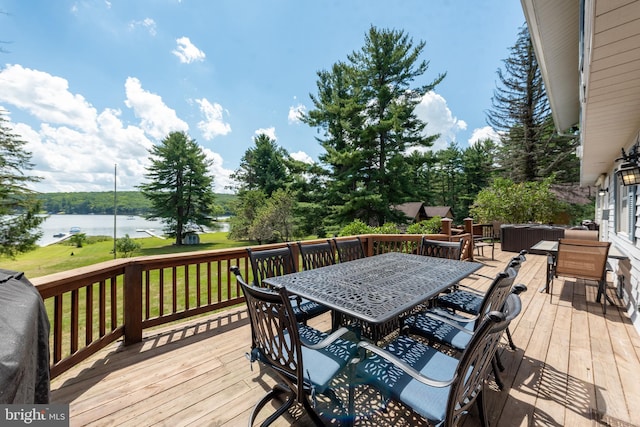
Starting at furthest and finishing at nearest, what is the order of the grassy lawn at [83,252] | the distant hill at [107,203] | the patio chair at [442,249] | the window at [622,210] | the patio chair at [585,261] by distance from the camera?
1. the distant hill at [107,203]
2. the grassy lawn at [83,252]
3. the window at [622,210]
4. the patio chair at [585,261]
5. the patio chair at [442,249]

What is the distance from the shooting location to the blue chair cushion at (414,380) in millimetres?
1236

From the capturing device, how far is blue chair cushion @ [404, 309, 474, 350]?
1844mm

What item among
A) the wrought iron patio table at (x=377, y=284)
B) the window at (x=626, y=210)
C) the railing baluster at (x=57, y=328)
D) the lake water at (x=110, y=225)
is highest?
the window at (x=626, y=210)

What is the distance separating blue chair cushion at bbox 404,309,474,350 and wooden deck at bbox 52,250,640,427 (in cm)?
46

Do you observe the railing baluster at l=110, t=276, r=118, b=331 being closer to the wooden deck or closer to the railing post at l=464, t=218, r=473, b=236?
the wooden deck

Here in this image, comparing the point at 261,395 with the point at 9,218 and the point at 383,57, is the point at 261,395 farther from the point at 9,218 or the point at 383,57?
the point at 383,57

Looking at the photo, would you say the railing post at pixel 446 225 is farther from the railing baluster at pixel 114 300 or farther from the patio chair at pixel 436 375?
the railing baluster at pixel 114 300

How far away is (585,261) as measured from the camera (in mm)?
3746

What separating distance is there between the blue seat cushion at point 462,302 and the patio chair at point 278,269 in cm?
124

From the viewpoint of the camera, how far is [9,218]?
10.5m

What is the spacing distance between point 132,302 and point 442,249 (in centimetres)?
377

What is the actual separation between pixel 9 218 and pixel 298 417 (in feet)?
50.8

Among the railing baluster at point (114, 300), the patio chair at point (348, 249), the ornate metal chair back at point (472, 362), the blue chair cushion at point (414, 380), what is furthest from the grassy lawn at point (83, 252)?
the ornate metal chair back at point (472, 362)

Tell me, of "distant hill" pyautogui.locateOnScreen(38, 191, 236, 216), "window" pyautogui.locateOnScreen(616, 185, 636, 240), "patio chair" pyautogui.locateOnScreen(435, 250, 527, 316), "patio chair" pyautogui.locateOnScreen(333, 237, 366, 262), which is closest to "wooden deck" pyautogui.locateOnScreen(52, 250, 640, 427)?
"patio chair" pyautogui.locateOnScreen(435, 250, 527, 316)
